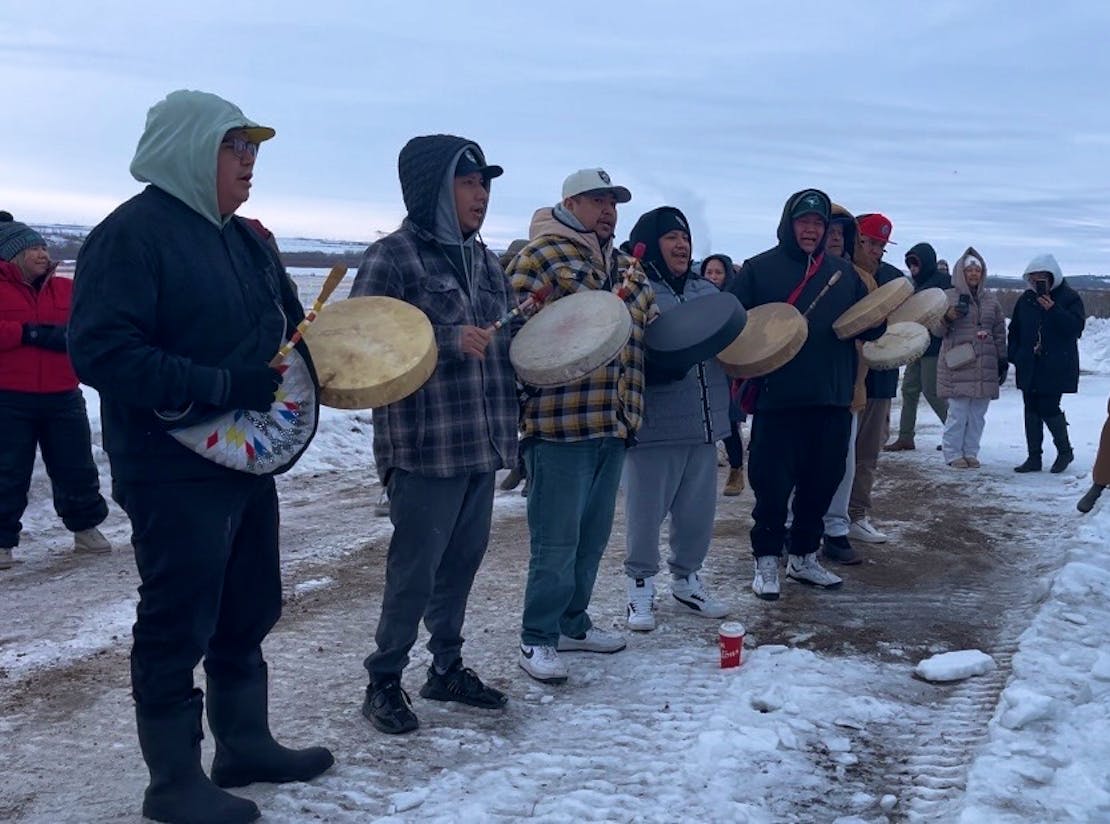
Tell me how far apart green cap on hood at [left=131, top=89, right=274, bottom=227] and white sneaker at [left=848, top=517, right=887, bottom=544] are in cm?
528

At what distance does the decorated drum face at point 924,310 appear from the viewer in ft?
22.1

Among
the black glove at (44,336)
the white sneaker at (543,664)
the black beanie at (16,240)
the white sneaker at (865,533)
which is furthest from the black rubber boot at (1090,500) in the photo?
the black beanie at (16,240)

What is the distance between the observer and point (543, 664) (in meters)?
4.54

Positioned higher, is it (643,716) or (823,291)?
(823,291)

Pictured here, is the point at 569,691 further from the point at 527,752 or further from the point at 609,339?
the point at 609,339

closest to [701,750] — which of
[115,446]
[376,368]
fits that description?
[376,368]

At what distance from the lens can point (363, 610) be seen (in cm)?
566

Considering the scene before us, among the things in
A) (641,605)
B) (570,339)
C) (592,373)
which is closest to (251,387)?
(570,339)

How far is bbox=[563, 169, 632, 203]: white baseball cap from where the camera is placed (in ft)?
15.0

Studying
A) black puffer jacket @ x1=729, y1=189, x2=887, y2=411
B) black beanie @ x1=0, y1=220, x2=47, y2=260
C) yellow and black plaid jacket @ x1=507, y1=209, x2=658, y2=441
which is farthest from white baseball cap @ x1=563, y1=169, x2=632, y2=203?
black beanie @ x1=0, y1=220, x2=47, y2=260

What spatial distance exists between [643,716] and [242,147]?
255 cm

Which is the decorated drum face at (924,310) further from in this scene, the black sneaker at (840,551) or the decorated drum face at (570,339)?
the decorated drum face at (570,339)

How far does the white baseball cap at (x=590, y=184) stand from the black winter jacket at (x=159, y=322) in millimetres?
1740

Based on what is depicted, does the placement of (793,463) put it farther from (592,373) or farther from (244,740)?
(244,740)
